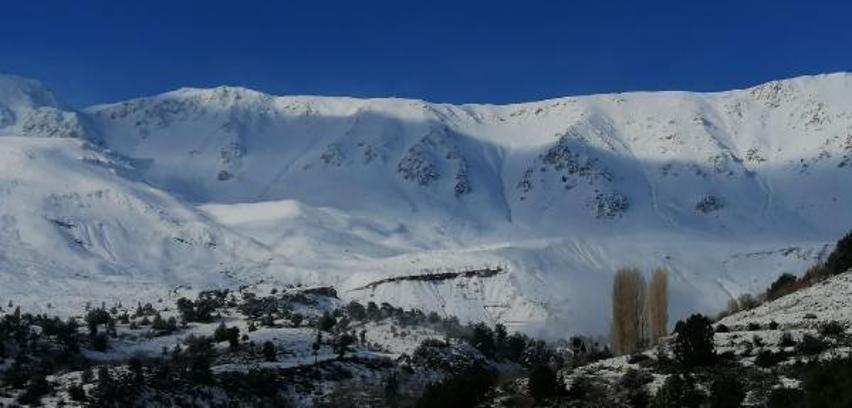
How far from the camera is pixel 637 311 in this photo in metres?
111

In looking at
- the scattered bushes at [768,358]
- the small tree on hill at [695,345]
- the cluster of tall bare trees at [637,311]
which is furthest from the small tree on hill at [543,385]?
the cluster of tall bare trees at [637,311]

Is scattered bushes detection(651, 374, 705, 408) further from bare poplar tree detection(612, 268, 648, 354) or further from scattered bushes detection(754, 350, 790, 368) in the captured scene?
bare poplar tree detection(612, 268, 648, 354)

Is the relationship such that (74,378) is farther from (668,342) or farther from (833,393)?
(833,393)

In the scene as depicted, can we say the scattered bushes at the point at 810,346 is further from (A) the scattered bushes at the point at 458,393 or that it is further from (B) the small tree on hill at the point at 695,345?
(A) the scattered bushes at the point at 458,393

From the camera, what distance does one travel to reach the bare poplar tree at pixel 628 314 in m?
107

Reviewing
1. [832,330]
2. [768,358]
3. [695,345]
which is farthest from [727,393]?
[832,330]

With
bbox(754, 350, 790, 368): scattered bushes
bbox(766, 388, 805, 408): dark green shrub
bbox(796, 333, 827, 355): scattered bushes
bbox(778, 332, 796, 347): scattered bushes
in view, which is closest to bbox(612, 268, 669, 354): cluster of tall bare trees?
bbox(778, 332, 796, 347): scattered bushes

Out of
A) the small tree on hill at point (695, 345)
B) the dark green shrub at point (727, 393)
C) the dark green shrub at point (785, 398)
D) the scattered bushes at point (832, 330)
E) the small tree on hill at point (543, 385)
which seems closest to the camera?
the dark green shrub at point (785, 398)

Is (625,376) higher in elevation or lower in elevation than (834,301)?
lower

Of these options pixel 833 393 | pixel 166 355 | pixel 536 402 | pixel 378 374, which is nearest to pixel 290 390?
pixel 378 374

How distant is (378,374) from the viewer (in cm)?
19012

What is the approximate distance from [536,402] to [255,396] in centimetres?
10519

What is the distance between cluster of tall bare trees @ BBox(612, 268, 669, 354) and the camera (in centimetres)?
10819

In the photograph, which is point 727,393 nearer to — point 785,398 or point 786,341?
point 785,398
